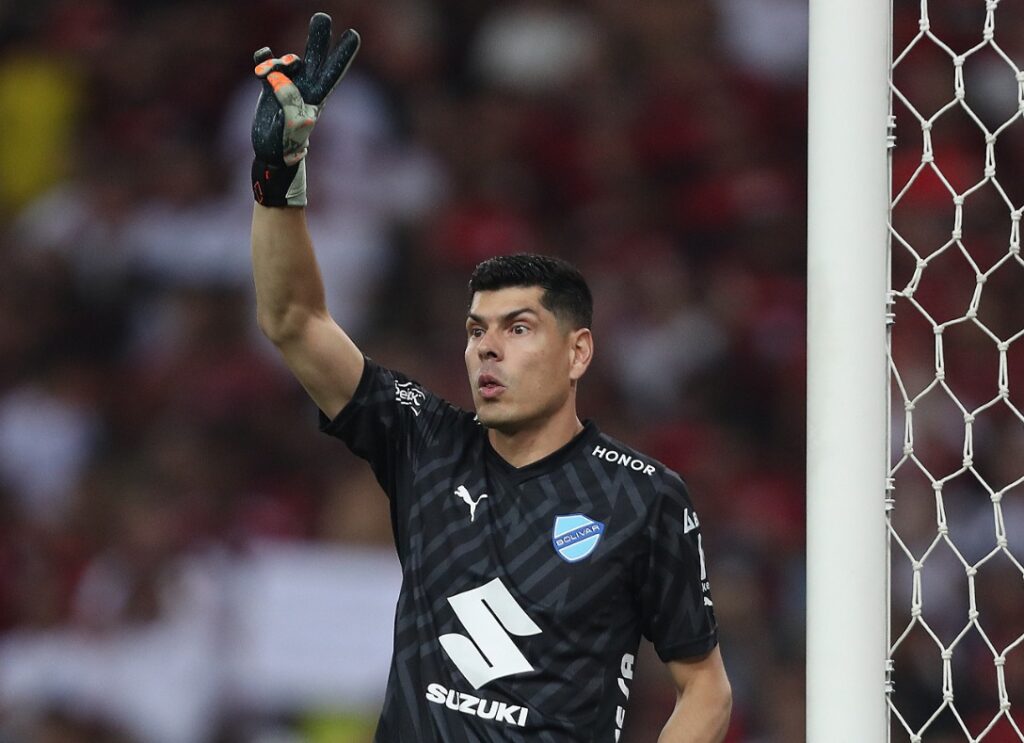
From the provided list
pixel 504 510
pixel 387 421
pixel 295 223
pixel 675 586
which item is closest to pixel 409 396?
pixel 387 421

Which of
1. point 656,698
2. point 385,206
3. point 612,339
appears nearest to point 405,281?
point 385,206

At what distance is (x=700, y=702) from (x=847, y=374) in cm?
71

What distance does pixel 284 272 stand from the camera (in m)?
3.19

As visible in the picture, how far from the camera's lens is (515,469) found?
11.0 ft

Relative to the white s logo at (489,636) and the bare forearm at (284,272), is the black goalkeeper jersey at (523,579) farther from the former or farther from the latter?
the bare forearm at (284,272)

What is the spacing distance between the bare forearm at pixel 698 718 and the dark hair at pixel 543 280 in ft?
2.58

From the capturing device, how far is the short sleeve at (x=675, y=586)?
10.5ft

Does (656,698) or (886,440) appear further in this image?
(656,698)

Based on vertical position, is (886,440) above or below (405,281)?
below

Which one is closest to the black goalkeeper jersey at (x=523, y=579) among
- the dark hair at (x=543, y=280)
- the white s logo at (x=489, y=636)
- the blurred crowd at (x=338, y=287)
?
the white s logo at (x=489, y=636)

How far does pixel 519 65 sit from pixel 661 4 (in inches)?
31.1

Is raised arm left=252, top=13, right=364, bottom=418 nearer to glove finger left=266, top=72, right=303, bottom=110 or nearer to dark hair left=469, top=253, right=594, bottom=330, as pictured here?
glove finger left=266, top=72, right=303, bottom=110

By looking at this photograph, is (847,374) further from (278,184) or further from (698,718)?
(278,184)

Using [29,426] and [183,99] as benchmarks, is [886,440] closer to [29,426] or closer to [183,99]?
[29,426]
